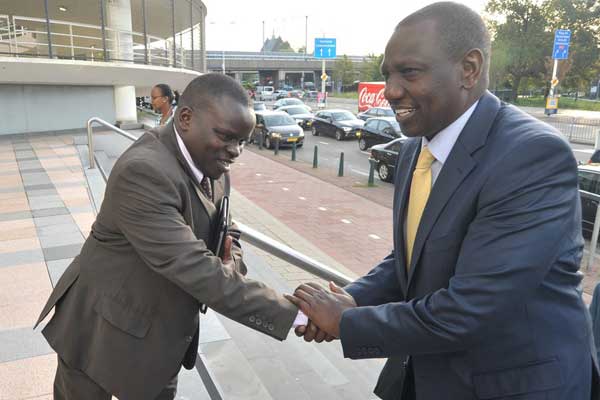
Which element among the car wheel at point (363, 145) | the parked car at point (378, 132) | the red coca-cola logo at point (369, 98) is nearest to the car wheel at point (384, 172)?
the parked car at point (378, 132)

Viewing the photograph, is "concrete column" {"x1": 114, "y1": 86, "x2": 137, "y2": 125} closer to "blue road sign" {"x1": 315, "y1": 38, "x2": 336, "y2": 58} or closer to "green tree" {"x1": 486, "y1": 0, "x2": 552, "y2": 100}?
"blue road sign" {"x1": 315, "y1": 38, "x2": 336, "y2": 58}

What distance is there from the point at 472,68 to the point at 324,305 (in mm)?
1043

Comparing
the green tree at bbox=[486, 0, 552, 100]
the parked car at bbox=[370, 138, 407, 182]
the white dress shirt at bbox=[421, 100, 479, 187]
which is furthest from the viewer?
the green tree at bbox=[486, 0, 552, 100]

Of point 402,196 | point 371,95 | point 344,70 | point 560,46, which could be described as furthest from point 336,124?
point 344,70

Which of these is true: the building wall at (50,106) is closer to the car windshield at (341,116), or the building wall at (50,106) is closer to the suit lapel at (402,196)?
the car windshield at (341,116)

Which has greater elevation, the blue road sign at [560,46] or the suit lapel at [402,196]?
the blue road sign at [560,46]

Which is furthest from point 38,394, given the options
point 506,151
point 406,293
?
point 506,151

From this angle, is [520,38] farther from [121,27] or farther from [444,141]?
[444,141]

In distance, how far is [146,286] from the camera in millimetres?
1862

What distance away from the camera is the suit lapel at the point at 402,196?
1726 millimetres

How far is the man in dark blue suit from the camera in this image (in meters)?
1.34

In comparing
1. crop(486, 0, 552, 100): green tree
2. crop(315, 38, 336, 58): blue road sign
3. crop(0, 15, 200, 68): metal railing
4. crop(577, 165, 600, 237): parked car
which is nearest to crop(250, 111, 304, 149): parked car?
crop(0, 15, 200, 68): metal railing

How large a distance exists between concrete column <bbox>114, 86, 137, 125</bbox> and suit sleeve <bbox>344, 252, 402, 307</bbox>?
17.2 m

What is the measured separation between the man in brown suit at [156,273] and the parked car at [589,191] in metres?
8.31
